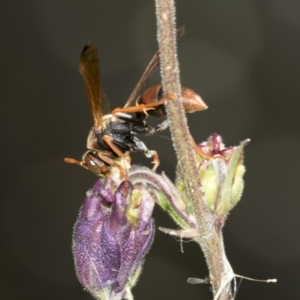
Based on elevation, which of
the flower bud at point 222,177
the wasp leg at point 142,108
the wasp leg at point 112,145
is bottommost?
the flower bud at point 222,177

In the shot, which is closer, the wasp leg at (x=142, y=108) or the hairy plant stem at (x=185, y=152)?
the hairy plant stem at (x=185, y=152)

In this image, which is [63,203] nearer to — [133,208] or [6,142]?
[6,142]

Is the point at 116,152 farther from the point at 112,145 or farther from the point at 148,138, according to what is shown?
the point at 148,138

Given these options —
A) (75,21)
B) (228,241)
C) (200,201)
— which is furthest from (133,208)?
(75,21)

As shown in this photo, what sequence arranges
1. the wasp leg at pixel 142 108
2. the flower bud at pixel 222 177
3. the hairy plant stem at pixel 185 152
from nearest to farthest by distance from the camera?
the hairy plant stem at pixel 185 152, the flower bud at pixel 222 177, the wasp leg at pixel 142 108

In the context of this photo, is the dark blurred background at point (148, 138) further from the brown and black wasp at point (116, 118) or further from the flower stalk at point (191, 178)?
the flower stalk at point (191, 178)

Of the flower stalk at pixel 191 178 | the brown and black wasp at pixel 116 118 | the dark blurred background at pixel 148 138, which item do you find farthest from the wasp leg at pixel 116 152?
the dark blurred background at pixel 148 138

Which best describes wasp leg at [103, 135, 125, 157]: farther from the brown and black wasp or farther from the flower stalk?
the flower stalk

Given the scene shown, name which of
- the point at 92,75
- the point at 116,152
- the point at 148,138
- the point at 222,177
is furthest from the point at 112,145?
the point at 148,138

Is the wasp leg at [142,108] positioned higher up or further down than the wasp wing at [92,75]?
further down
